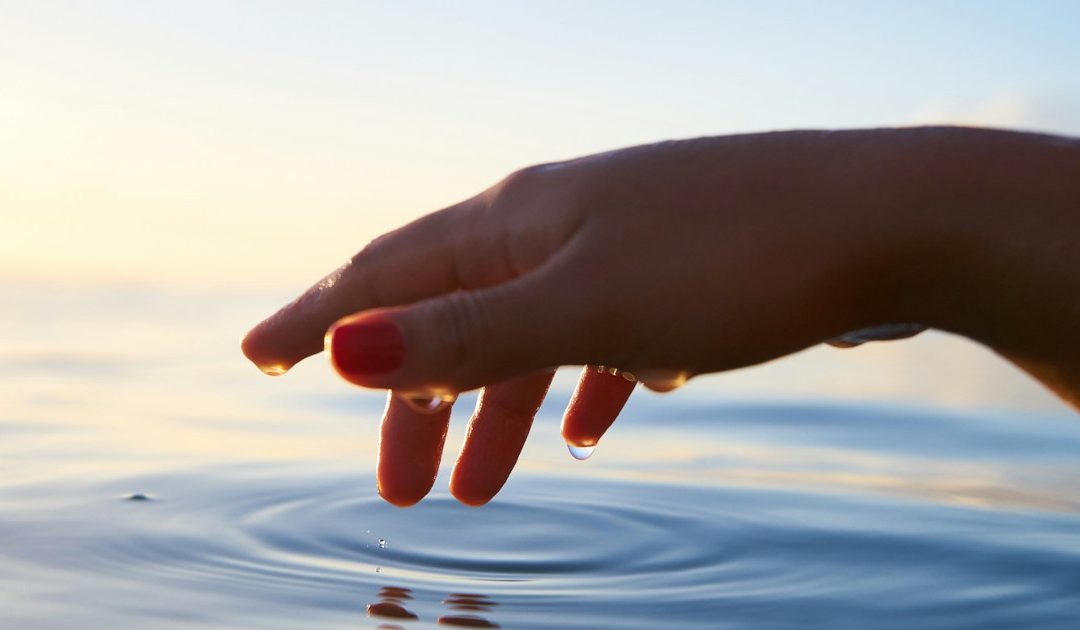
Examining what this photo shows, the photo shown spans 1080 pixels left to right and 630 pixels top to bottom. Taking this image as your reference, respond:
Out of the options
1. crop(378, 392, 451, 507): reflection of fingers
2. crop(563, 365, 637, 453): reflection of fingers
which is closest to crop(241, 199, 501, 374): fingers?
crop(378, 392, 451, 507): reflection of fingers

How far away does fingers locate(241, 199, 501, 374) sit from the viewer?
149cm

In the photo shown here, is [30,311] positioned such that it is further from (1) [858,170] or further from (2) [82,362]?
(1) [858,170]

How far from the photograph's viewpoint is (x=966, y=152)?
4.63 feet

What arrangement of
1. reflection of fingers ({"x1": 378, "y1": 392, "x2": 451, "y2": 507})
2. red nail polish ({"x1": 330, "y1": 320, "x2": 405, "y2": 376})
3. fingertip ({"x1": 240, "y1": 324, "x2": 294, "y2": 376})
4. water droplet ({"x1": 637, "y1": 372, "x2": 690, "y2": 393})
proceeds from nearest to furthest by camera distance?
red nail polish ({"x1": 330, "y1": 320, "x2": 405, "y2": 376}) → water droplet ({"x1": 637, "y1": 372, "x2": 690, "y2": 393}) → fingertip ({"x1": 240, "y1": 324, "x2": 294, "y2": 376}) → reflection of fingers ({"x1": 378, "y1": 392, "x2": 451, "y2": 507})

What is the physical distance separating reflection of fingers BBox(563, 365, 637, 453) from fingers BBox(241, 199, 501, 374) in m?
0.49

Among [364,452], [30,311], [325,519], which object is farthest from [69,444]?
[30,311]

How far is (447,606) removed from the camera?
Result: 1606 mm

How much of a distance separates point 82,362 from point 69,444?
2361mm

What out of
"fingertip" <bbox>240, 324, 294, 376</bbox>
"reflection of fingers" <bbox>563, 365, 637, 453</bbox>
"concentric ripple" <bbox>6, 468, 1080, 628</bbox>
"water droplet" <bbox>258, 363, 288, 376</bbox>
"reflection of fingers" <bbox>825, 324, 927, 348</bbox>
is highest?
"reflection of fingers" <bbox>563, 365, 637, 453</bbox>

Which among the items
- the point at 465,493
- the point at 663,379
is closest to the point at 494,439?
the point at 465,493

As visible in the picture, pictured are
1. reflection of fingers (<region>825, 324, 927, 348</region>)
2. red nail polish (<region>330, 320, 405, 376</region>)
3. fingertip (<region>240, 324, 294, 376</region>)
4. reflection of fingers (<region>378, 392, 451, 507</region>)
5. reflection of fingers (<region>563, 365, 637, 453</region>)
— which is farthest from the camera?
reflection of fingers (<region>563, 365, 637, 453</region>)

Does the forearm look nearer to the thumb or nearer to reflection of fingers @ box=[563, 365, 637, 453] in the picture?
the thumb

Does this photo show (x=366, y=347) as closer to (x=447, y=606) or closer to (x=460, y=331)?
(x=460, y=331)

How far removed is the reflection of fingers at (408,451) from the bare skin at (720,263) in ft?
1.00
